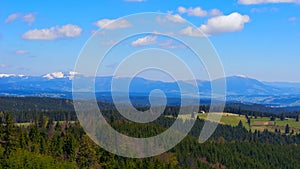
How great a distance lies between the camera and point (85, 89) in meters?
30.3

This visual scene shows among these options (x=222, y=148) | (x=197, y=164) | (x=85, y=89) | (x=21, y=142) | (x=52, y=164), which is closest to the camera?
(x=85, y=89)

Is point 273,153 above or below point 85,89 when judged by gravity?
below

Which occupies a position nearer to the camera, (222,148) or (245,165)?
(245,165)

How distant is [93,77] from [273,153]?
156106mm

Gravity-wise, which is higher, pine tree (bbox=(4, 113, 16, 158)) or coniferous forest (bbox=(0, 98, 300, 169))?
pine tree (bbox=(4, 113, 16, 158))

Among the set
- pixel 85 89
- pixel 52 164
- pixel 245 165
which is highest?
pixel 85 89

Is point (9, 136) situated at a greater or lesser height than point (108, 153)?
greater

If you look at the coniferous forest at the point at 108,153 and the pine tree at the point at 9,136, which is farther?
the pine tree at the point at 9,136

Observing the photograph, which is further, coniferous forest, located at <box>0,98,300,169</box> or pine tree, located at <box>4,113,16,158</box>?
pine tree, located at <box>4,113,16,158</box>

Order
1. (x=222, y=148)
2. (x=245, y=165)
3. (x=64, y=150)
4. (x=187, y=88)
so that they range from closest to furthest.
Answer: (x=187, y=88)
(x=64, y=150)
(x=245, y=165)
(x=222, y=148)

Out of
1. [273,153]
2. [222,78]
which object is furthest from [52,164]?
[273,153]

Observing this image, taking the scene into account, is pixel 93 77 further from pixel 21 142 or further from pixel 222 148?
pixel 222 148

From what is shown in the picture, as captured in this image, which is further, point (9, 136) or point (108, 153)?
point (108, 153)

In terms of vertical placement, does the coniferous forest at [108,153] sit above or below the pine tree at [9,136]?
below
